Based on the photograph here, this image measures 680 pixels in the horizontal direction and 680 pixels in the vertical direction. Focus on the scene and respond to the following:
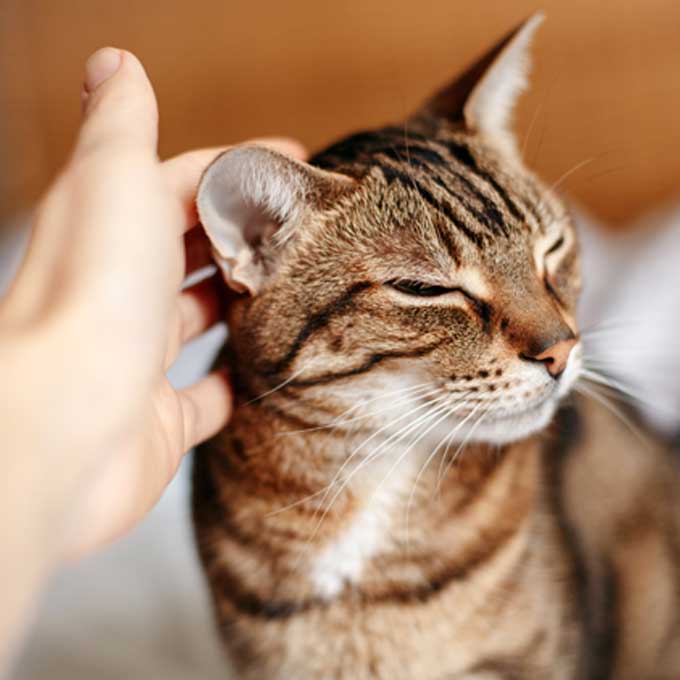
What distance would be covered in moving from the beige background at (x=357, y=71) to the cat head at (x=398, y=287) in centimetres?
78

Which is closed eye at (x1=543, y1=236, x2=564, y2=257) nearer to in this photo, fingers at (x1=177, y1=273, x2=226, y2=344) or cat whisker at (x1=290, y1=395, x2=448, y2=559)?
cat whisker at (x1=290, y1=395, x2=448, y2=559)

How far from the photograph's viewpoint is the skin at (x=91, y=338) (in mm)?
526

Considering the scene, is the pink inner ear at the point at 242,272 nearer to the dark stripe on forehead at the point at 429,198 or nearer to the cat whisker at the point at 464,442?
the dark stripe on forehead at the point at 429,198

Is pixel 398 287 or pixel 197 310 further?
pixel 197 310

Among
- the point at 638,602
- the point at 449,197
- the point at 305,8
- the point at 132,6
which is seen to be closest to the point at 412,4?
the point at 305,8

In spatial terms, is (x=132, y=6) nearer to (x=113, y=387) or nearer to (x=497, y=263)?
(x=497, y=263)

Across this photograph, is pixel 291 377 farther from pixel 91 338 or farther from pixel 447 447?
pixel 91 338

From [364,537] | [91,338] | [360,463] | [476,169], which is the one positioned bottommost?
[364,537]

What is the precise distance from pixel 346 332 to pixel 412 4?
128 centimetres

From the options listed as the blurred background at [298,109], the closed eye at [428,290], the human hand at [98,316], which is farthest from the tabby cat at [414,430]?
the blurred background at [298,109]

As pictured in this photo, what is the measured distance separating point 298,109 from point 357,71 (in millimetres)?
184

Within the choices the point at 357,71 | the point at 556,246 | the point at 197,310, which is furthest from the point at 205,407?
the point at 357,71

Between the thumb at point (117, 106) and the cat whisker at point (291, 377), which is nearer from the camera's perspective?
the thumb at point (117, 106)

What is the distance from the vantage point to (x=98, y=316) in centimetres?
59
